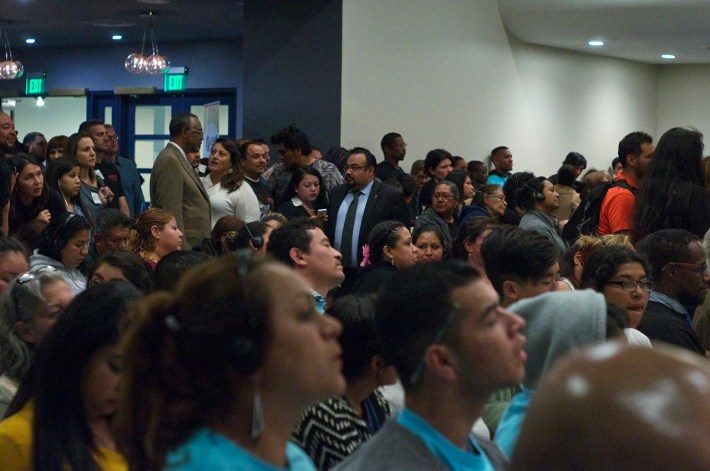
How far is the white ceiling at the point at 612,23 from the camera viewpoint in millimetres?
11391

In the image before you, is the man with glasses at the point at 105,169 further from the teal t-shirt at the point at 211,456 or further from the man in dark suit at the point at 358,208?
the teal t-shirt at the point at 211,456

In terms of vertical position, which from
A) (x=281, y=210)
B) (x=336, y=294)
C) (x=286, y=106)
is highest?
(x=286, y=106)

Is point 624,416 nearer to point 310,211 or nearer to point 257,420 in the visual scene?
point 257,420

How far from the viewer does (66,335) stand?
2.03 metres

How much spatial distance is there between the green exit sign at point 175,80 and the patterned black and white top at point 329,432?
43.2 feet

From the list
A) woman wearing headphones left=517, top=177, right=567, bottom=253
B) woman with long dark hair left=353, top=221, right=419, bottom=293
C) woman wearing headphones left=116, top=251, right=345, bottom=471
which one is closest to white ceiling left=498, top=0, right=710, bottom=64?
woman wearing headphones left=517, top=177, right=567, bottom=253

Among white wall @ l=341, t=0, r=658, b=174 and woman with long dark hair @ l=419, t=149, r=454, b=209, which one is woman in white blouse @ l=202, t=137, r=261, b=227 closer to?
woman with long dark hair @ l=419, t=149, r=454, b=209

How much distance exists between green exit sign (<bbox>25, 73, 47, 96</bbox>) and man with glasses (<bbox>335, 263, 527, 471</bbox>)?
15.5 m

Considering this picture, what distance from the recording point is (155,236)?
5117mm

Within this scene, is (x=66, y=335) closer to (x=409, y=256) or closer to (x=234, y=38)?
(x=409, y=256)

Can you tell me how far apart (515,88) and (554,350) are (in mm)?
10668

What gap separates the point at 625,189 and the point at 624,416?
15.4ft

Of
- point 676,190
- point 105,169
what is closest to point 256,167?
point 105,169

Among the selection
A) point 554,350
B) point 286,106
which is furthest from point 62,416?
point 286,106
